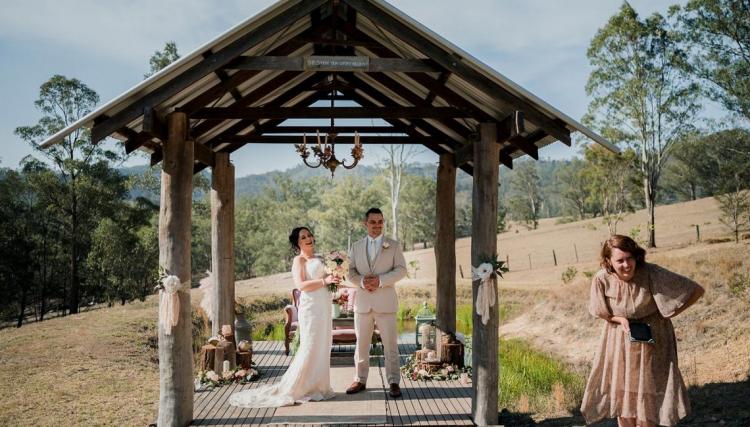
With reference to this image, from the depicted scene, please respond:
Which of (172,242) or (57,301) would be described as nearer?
(172,242)

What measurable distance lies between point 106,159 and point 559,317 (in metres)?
20.9

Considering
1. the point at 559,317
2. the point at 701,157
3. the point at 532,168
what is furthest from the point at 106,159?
the point at 532,168

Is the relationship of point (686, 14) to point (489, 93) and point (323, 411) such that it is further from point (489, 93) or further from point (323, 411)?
point (323, 411)

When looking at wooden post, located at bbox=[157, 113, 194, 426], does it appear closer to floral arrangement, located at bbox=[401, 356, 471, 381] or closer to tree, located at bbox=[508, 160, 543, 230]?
floral arrangement, located at bbox=[401, 356, 471, 381]

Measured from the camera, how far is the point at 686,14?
25281 mm

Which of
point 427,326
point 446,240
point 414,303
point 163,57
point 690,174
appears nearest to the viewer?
point 427,326

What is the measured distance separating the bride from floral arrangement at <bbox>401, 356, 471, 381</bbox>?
1578mm

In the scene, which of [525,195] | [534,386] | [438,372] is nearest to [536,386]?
[534,386]

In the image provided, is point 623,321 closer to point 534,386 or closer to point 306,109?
point 306,109

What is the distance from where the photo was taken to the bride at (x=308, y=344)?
20.8 feet

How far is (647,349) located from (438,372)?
368 cm

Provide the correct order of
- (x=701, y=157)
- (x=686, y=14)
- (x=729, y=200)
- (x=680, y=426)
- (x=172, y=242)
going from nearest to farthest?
(x=172, y=242) < (x=680, y=426) < (x=686, y=14) < (x=729, y=200) < (x=701, y=157)

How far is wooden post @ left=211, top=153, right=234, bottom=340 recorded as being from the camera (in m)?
8.66

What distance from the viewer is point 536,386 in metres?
10.5
